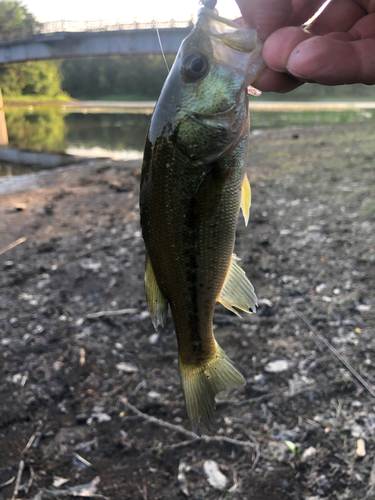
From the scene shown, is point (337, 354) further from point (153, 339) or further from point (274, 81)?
point (274, 81)

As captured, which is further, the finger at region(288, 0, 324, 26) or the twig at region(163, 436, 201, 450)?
the twig at region(163, 436, 201, 450)

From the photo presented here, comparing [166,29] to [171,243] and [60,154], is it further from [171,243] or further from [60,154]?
[171,243]

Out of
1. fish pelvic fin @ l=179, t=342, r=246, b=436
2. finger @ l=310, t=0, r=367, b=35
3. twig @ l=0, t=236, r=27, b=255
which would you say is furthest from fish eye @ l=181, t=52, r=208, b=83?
twig @ l=0, t=236, r=27, b=255

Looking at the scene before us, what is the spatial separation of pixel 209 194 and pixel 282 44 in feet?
2.15

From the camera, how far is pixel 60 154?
57.3 ft

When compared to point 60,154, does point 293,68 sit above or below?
above

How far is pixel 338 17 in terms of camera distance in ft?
6.25

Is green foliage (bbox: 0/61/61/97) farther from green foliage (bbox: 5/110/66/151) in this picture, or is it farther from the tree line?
green foliage (bbox: 5/110/66/151)

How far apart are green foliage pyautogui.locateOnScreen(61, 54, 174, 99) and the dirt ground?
206 feet

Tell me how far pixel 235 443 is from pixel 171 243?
1.96 m

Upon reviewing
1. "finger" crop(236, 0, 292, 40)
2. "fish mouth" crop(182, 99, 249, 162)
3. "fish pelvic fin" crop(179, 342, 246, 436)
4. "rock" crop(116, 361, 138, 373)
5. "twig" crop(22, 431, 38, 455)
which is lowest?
"twig" crop(22, 431, 38, 455)

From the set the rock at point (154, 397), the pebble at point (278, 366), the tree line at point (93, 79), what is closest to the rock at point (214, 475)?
the rock at point (154, 397)

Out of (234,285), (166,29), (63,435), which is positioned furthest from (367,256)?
(166,29)

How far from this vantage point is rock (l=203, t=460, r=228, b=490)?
2.64 m
